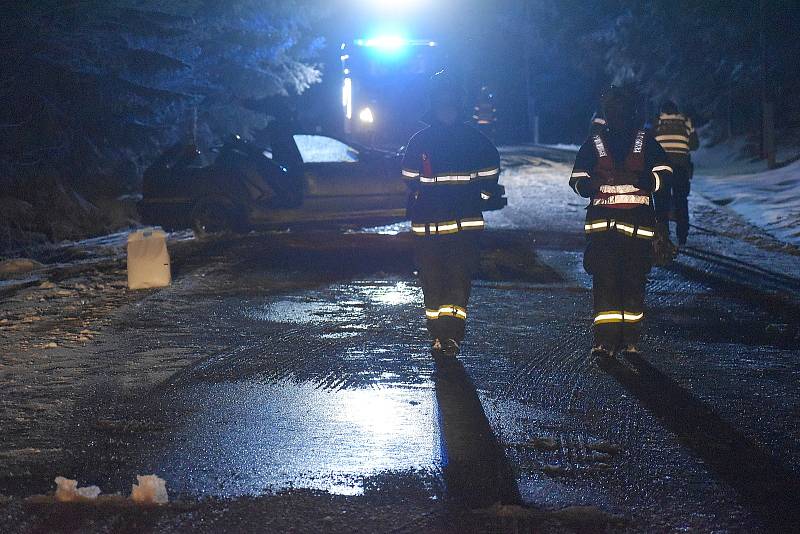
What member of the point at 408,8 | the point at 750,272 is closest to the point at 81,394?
the point at 750,272

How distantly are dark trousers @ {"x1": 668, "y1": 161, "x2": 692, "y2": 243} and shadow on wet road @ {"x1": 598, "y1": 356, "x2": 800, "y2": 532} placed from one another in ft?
18.2

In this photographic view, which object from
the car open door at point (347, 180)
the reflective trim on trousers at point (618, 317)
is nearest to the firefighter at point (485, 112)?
the car open door at point (347, 180)

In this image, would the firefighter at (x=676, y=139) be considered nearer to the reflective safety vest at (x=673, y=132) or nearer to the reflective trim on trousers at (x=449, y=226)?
the reflective safety vest at (x=673, y=132)

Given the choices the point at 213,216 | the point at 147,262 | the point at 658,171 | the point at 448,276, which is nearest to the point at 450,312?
the point at 448,276

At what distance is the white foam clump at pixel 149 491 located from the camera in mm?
4078

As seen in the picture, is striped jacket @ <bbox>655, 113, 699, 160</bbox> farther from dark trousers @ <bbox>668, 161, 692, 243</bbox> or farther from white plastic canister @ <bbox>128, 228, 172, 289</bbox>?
white plastic canister @ <bbox>128, 228, 172, 289</bbox>

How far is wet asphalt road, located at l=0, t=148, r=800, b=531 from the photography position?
4.28 metres

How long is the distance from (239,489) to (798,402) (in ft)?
10.9

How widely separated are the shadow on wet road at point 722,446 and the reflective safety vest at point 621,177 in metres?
1.12

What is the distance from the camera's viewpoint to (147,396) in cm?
577

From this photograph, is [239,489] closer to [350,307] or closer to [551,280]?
[350,307]

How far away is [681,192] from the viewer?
37.7 feet

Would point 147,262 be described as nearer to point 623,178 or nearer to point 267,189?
point 267,189

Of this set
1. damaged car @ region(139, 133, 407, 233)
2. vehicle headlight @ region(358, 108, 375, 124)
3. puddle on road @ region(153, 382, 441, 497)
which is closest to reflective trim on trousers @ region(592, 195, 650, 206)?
puddle on road @ region(153, 382, 441, 497)
